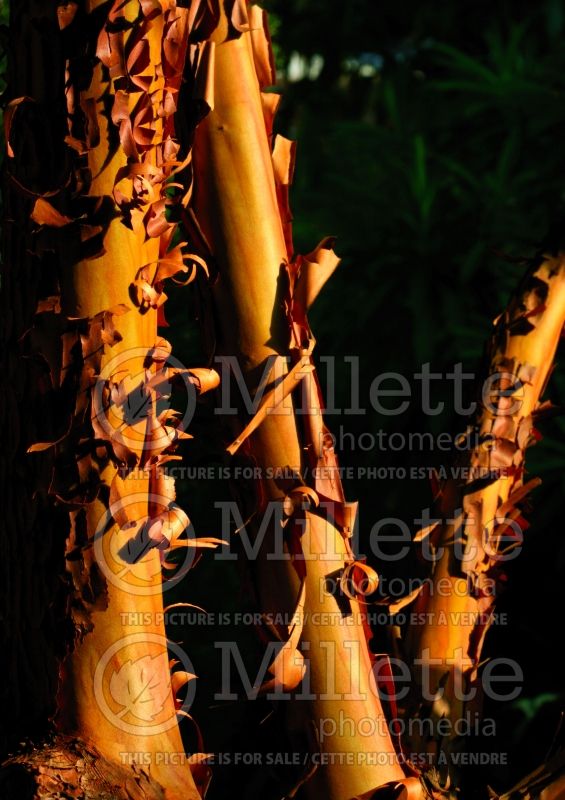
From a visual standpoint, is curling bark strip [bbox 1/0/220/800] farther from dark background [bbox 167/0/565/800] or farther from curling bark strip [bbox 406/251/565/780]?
dark background [bbox 167/0/565/800]

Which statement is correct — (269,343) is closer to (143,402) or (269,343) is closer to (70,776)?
(143,402)

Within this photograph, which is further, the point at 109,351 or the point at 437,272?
the point at 437,272

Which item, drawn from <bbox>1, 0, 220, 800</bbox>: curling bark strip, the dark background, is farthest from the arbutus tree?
the dark background

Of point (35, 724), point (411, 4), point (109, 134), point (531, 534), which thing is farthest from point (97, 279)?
point (411, 4)

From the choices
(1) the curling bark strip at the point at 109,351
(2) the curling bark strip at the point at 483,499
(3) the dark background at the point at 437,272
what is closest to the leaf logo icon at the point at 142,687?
(1) the curling bark strip at the point at 109,351

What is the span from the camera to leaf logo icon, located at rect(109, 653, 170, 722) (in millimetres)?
336

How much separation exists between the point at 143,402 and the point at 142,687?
10 cm

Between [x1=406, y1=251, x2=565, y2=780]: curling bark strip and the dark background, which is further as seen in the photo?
the dark background

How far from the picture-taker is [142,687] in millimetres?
342

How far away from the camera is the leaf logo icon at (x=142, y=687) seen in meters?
0.34

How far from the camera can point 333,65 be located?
5.09 feet

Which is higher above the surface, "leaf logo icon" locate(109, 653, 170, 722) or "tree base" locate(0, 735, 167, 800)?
"leaf logo icon" locate(109, 653, 170, 722)

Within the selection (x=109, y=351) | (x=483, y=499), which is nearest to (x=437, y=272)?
(x=483, y=499)

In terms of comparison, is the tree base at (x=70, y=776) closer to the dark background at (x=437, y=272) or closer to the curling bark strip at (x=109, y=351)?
the curling bark strip at (x=109, y=351)
